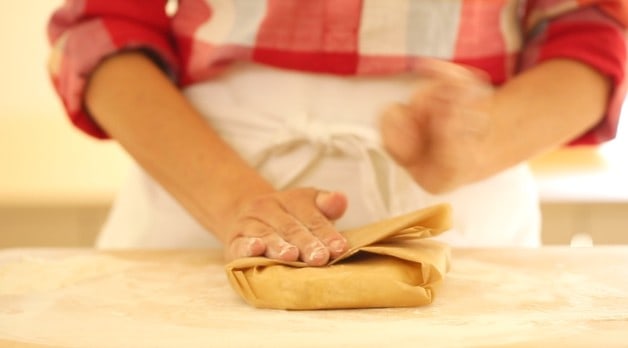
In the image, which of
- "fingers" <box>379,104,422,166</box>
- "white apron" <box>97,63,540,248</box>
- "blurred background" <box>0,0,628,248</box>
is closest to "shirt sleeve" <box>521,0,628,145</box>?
"white apron" <box>97,63,540,248</box>

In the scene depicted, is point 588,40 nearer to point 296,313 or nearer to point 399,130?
point 399,130

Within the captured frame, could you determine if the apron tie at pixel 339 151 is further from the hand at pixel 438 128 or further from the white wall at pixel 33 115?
the white wall at pixel 33 115

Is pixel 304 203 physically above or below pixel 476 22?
below

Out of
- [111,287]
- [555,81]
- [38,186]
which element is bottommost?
[38,186]

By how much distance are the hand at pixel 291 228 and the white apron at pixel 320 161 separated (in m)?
0.13

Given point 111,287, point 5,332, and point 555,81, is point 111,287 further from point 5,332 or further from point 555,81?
point 555,81

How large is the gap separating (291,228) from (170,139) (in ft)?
0.68

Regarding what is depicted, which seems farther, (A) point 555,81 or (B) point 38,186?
(B) point 38,186

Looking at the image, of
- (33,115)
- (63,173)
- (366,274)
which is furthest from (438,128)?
(33,115)

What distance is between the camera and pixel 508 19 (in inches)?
35.4

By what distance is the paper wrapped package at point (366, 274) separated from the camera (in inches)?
22.3

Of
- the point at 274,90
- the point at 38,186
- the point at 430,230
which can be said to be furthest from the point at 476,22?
the point at 38,186

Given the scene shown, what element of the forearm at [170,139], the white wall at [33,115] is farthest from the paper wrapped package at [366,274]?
the white wall at [33,115]

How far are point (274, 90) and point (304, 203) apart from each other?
213 mm
